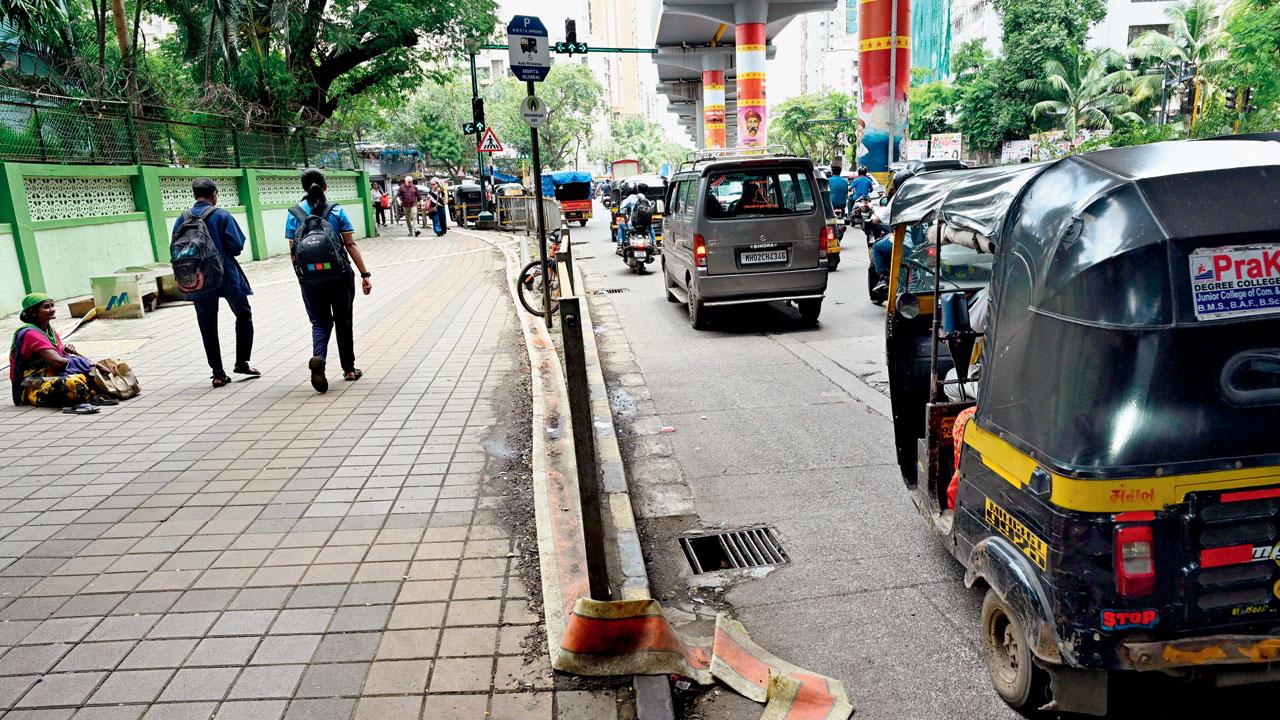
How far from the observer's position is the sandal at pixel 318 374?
7285 mm

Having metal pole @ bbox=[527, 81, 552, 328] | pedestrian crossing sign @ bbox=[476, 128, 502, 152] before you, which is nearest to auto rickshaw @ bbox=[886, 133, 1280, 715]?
metal pole @ bbox=[527, 81, 552, 328]

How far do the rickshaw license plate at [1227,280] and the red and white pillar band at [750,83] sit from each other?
28509 mm

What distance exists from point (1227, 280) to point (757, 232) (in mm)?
7620

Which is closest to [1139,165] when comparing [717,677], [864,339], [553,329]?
[717,677]

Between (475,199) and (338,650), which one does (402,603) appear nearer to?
(338,650)

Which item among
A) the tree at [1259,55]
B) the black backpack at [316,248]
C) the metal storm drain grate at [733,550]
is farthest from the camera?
the tree at [1259,55]

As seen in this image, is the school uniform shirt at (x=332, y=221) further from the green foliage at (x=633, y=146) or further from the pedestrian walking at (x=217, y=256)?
the green foliage at (x=633, y=146)

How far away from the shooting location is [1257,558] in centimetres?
246

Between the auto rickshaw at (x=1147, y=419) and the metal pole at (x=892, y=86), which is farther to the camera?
the metal pole at (x=892, y=86)

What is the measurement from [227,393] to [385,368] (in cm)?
149

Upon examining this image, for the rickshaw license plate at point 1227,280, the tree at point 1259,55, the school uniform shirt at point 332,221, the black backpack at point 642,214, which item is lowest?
the black backpack at point 642,214

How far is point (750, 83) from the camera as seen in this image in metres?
29.8

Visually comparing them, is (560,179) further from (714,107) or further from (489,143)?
(714,107)

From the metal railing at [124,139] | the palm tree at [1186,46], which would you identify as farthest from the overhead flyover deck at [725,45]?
the palm tree at [1186,46]
